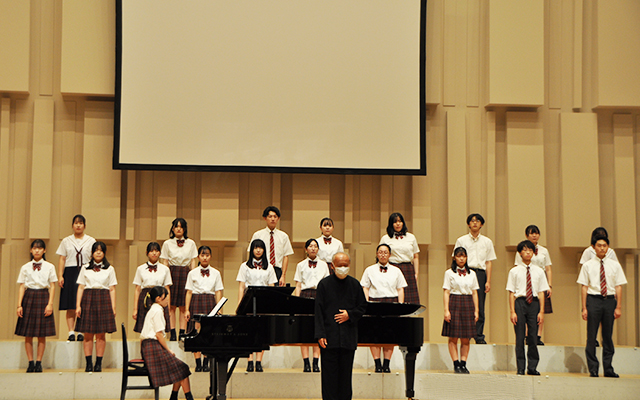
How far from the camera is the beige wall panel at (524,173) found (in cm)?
842

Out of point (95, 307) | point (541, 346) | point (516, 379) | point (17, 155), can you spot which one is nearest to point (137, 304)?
point (95, 307)

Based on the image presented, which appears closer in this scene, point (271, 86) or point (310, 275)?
point (310, 275)

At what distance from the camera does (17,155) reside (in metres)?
8.18

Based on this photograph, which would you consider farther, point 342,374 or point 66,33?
point 66,33

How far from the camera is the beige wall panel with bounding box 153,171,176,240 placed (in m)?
8.17

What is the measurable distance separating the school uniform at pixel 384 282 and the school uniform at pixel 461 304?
0.54 m

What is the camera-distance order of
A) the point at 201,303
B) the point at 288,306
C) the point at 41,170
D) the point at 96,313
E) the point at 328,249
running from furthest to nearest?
the point at 41,170 < the point at 328,249 < the point at 201,303 < the point at 96,313 < the point at 288,306

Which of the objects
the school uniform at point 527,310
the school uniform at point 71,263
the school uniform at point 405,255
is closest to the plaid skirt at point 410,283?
the school uniform at point 405,255

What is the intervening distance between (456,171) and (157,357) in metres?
4.72

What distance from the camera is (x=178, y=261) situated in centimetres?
734

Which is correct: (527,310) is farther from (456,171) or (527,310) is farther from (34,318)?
(34,318)

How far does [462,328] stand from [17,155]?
5.69 metres

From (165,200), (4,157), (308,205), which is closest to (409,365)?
(308,205)

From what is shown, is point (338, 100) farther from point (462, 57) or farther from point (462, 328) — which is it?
point (462, 328)
